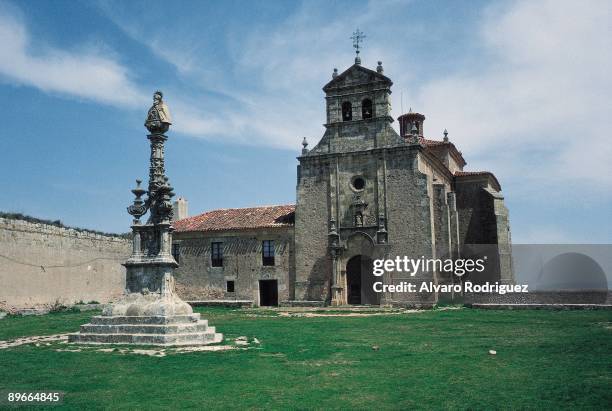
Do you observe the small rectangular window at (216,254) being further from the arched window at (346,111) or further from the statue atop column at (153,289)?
the statue atop column at (153,289)

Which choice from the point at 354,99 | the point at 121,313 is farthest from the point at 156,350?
the point at 354,99

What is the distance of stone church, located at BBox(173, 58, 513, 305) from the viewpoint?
26.5 metres

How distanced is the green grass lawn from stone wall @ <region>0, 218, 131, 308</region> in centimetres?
1382

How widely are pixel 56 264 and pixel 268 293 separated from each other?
1094cm

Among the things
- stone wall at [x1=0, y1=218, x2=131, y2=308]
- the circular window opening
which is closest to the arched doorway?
the circular window opening

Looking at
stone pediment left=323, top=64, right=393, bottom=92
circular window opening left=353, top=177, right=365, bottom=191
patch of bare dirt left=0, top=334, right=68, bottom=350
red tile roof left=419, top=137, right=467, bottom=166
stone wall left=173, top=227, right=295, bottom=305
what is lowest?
patch of bare dirt left=0, top=334, right=68, bottom=350

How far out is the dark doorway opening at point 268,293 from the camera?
29391 millimetres

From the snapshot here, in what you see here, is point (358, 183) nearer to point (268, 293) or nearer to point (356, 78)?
point (356, 78)

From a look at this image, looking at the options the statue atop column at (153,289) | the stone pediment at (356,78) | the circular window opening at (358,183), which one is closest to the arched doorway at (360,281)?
the circular window opening at (358,183)

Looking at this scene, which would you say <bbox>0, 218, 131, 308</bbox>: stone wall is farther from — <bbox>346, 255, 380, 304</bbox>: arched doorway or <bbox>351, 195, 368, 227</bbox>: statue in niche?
<bbox>351, 195, 368, 227</bbox>: statue in niche

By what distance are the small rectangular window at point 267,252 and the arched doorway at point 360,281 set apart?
14.2ft

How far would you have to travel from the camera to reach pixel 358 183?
91.1 feet

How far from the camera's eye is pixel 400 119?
36719mm

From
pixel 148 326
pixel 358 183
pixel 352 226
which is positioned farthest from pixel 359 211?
pixel 148 326
